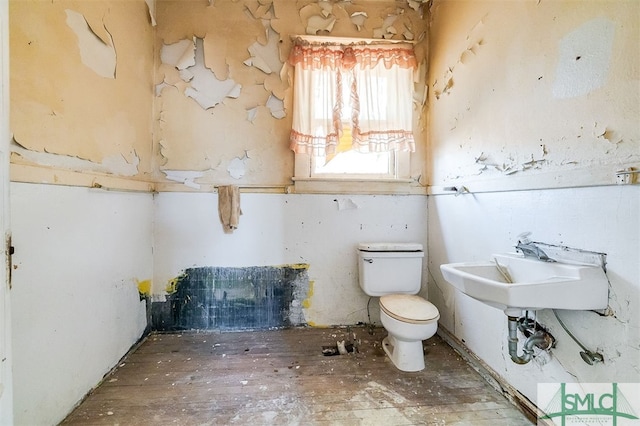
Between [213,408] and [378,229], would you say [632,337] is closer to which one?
[378,229]

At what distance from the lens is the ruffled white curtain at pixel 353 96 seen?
2.22m

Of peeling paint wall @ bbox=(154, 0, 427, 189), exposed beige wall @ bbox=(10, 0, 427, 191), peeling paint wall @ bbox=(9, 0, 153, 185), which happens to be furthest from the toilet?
peeling paint wall @ bbox=(9, 0, 153, 185)

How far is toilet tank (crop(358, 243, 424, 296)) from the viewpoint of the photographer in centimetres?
212

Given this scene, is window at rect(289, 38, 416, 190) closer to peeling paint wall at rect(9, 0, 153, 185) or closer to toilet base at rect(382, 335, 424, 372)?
peeling paint wall at rect(9, 0, 153, 185)

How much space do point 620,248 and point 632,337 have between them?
0.32 meters

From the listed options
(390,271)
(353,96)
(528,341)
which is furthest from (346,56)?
(528,341)

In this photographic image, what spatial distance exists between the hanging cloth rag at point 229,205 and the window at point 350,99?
1.82 feet

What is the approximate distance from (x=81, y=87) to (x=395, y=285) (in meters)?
2.27

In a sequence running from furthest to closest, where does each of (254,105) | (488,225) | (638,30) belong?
(254,105)
(488,225)
(638,30)

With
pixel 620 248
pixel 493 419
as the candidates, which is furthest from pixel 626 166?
pixel 493 419

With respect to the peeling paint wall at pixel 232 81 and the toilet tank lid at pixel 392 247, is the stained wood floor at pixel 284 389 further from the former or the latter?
the peeling paint wall at pixel 232 81

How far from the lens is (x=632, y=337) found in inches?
39.4

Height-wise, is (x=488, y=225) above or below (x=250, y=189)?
below

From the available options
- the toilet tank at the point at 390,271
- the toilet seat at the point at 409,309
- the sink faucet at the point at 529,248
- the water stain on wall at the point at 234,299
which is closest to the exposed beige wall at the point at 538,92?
the sink faucet at the point at 529,248
